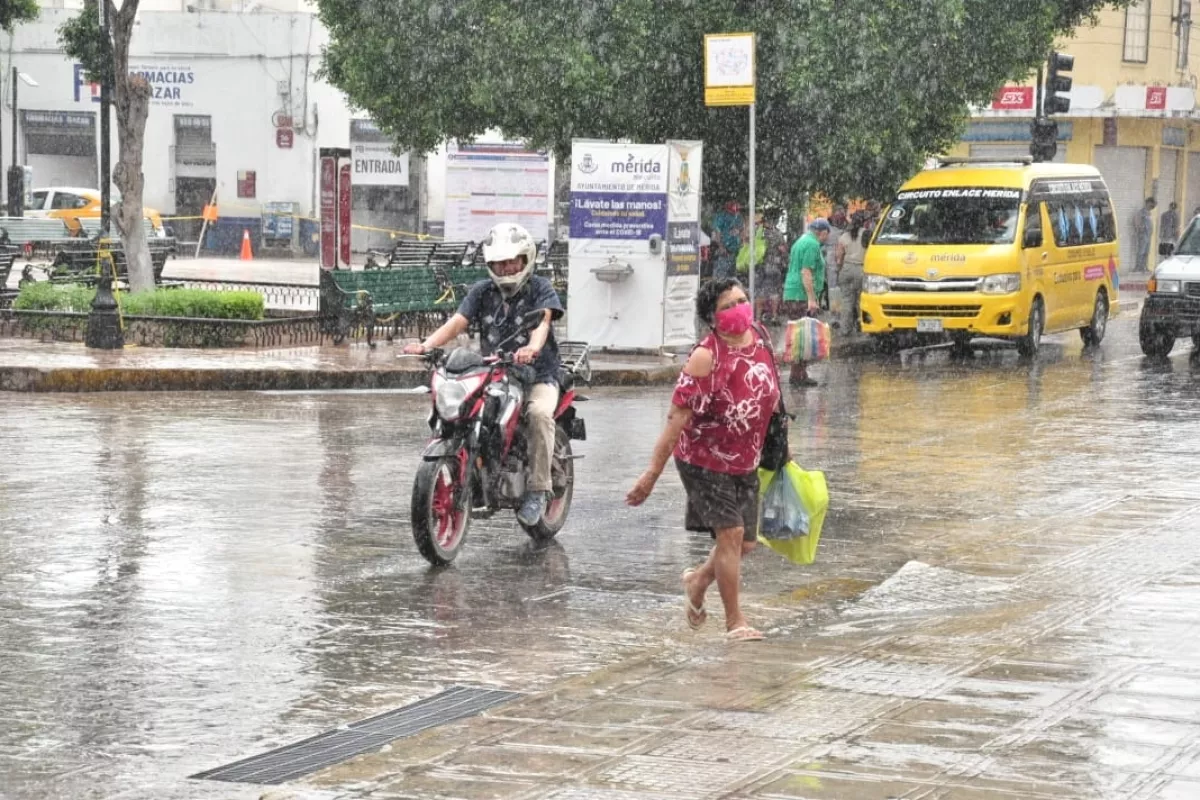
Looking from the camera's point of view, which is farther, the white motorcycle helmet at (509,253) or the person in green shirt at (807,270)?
the person in green shirt at (807,270)

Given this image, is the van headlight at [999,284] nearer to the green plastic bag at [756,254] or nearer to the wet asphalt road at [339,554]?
the green plastic bag at [756,254]

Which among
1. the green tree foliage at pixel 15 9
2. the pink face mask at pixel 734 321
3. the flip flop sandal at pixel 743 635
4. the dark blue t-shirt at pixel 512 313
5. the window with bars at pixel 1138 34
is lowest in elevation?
the flip flop sandal at pixel 743 635

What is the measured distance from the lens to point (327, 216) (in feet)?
76.5

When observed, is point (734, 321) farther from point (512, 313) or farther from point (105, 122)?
point (105, 122)

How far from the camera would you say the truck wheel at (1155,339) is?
23719 millimetres

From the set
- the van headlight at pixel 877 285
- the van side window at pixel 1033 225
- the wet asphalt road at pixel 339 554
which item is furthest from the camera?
the van side window at pixel 1033 225

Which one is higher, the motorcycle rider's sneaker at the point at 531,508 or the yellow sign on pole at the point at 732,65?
the yellow sign on pole at the point at 732,65

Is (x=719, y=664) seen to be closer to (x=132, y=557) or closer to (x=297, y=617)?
(x=297, y=617)

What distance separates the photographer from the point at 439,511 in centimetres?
1010

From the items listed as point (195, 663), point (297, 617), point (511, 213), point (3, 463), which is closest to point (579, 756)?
point (195, 663)

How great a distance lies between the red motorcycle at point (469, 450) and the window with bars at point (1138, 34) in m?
38.0

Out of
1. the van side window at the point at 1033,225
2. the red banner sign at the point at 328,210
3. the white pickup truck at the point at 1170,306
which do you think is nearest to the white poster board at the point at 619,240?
the red banner sign at the point at 328,210

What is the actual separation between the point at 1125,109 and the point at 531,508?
122 ft

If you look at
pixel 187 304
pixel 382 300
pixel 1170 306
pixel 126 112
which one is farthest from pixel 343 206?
pixel 1170 306
